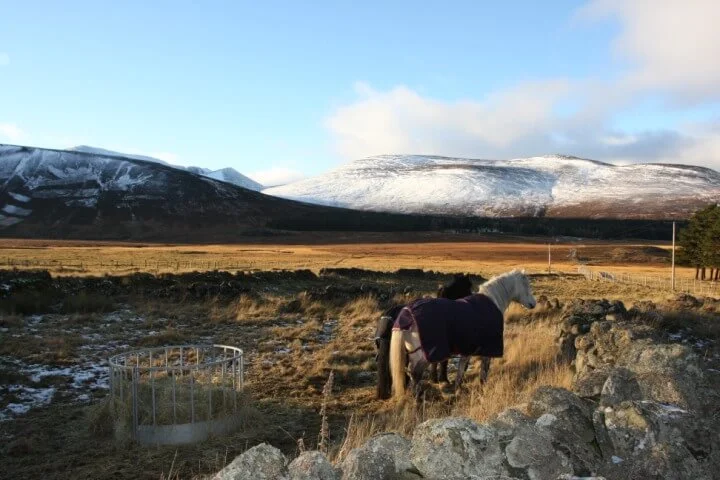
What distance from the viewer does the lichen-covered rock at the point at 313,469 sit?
322 centimetres

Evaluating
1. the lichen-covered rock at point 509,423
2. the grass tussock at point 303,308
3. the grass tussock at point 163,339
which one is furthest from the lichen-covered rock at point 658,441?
the grass tussock at point 303,308

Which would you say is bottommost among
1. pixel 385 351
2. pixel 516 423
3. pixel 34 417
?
pixel 34 417

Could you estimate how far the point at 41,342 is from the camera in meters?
12.2

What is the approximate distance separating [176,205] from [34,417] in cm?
15766

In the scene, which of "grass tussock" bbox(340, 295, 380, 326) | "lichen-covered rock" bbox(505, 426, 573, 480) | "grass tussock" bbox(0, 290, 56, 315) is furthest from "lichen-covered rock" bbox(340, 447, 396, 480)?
"grass tussock" bbox(0, 290, 56, 315)

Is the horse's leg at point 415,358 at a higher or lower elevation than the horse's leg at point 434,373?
higher

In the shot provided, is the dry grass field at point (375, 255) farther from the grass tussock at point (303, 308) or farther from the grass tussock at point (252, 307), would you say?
the grass tussock at point (303, 308)

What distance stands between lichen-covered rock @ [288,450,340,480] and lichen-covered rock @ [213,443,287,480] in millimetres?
72

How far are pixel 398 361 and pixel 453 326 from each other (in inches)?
35.8

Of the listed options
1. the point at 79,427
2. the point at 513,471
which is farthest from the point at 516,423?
the point at 79,427

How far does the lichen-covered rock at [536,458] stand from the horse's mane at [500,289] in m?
5.88

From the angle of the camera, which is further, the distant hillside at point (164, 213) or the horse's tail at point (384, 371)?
the distant hillside at point (164, 213)

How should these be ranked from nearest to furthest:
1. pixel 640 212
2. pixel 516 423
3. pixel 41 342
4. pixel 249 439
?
pixel 516 423, pixel 249 439, pixel 41 342, pixel 640 212

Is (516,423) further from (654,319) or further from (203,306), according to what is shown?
(203,306)
